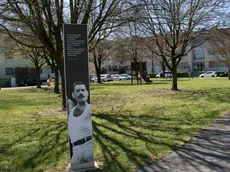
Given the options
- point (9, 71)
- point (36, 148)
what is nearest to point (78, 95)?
point (36, 148)

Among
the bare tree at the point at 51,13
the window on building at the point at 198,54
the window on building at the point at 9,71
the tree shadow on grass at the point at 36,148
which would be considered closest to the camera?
the tree shadow on grass at the point at 36,148

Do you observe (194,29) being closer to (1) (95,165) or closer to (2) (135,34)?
(2) (135,34)

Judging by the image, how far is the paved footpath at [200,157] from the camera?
5188 mm

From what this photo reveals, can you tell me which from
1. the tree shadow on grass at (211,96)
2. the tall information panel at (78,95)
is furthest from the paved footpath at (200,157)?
the tree shadow on grass at (211,96)

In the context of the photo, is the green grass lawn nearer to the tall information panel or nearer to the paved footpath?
the paved footpath

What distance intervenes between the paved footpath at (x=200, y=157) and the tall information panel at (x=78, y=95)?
1.00 meters

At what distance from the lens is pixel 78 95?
5234mm

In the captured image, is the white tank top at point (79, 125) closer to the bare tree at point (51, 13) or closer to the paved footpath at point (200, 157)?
the paved footpath at point (200, 157)

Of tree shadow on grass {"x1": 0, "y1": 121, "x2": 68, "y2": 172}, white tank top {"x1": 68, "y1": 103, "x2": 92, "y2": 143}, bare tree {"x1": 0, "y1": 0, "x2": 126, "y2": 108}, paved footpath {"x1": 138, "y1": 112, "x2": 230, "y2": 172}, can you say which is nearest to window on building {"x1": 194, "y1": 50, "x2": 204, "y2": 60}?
bare tree {"x1": 0, "y1": 0, "x2": 126, "y2": 108}

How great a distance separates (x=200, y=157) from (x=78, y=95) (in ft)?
8.15

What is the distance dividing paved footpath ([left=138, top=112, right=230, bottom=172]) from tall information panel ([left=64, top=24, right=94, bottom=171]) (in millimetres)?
1004

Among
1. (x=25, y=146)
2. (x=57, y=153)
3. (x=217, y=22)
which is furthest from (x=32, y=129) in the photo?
(x=217, y=22)

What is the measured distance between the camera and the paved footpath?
5.19 meters

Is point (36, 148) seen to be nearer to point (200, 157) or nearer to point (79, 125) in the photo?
point (79, 125)
